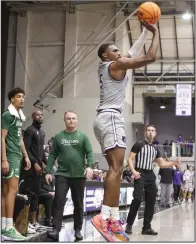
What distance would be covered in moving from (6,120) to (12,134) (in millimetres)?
219

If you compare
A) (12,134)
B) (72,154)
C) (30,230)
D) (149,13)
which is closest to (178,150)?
(30,230)

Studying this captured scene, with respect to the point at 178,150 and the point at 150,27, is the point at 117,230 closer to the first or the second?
the point at 150,27

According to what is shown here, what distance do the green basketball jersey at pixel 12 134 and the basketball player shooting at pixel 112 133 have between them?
4.41 feet

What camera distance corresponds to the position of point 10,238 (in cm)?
506

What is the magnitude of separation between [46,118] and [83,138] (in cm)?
1674

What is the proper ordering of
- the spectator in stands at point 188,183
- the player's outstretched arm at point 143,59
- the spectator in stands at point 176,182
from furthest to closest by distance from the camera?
the spectator in stands at point 188,183
the spectator in stands at point 176,182
the player's outstretched arm at point 143,59

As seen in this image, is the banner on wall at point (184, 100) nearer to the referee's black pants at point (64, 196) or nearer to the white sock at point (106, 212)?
the referee's black pants at point (64, 196)

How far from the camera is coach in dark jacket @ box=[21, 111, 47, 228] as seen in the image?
6421mm

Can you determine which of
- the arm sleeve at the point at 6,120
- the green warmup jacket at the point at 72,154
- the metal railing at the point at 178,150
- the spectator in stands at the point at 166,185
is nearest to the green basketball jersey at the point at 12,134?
the arm sleeve at the point at 6,120

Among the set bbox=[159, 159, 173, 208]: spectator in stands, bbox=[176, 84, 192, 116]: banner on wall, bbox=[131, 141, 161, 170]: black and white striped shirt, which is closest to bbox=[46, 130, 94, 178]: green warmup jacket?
bbox=[131, 141, 161, 170]: black and white striped shirt

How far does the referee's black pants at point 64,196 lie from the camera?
5.60m

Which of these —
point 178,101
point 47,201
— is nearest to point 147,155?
point 47,201

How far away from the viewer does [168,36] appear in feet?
78.5

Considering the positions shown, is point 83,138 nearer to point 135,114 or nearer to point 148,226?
point 148,226
